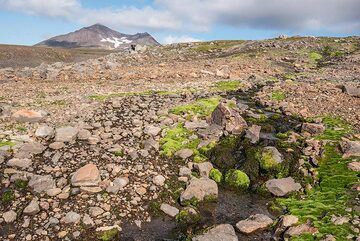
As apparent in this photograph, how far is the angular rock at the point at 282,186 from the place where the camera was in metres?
13.1

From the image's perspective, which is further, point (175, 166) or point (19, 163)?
point (175, 166)

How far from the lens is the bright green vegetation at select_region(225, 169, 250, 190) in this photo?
44.8 feet

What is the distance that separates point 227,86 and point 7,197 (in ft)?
66.6

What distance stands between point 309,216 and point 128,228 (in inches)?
216

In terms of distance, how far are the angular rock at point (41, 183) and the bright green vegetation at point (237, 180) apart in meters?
6.27

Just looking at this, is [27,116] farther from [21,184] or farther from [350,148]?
[350,148]

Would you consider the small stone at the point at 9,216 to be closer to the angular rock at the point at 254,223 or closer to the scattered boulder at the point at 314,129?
the angular rock at the point at 254,223

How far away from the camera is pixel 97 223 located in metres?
11.0

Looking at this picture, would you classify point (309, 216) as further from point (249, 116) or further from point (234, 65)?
point (234, 65)

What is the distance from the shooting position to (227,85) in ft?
96.2

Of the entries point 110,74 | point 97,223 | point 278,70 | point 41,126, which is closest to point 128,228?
point 97,223

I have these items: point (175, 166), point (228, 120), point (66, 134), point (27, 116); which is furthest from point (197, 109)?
point (27, 116)

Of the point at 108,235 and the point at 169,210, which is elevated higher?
the point at 169,210

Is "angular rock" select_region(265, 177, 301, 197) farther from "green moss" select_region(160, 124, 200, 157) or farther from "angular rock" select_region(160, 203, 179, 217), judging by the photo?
"green moss" select_region(160, 124, 200, 157)
